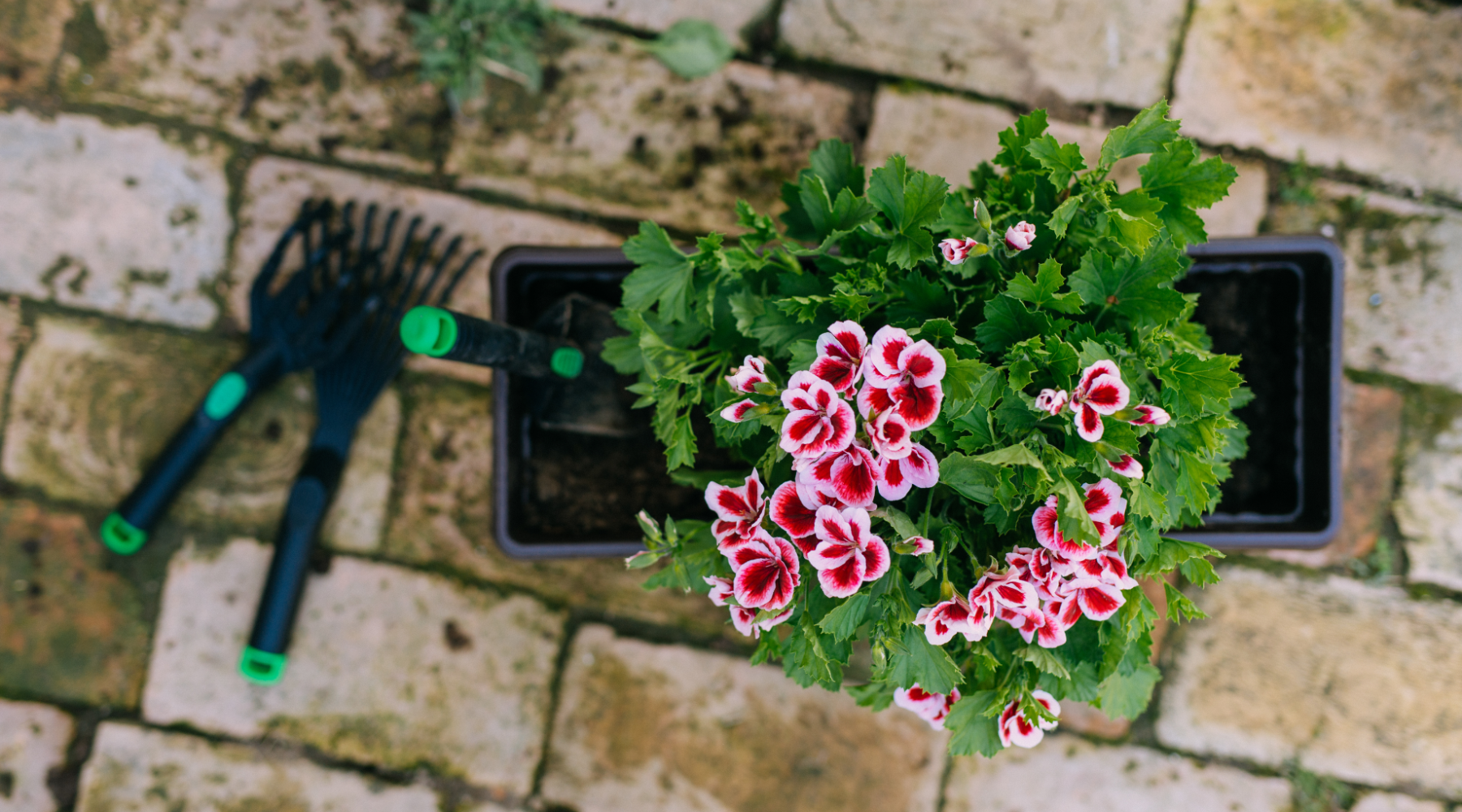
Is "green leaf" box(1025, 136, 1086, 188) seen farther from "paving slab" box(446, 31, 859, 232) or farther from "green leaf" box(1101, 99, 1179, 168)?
"paving slab" box(446, 31, 859, 232)

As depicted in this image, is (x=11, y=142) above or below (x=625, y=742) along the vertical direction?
above

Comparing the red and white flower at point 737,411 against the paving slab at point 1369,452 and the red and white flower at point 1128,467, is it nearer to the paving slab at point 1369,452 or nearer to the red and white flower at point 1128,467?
the red and white flower at point 1128,467

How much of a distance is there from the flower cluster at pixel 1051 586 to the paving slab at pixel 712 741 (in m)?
1.11

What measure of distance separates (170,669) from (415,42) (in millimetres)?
1607

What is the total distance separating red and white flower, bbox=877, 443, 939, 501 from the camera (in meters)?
0.90

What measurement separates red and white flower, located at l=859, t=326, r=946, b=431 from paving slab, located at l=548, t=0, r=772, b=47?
4.32 ft

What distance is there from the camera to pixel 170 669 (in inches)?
78.6

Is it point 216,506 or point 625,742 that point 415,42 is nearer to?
point 216,506

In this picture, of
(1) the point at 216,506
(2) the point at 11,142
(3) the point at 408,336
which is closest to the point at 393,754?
(1) the point at 216,506

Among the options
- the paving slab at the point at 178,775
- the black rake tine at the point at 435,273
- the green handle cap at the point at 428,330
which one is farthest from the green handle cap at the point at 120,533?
the green handle cap at the point at 428,330

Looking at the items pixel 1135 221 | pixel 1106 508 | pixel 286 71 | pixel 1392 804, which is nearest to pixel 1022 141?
pixel 1135 221

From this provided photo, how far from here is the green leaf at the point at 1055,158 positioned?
40.2 inches

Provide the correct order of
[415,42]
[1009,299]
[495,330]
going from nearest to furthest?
1. [1009,299]
2. [495,330]
3. [415,42]

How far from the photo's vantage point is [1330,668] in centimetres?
194
